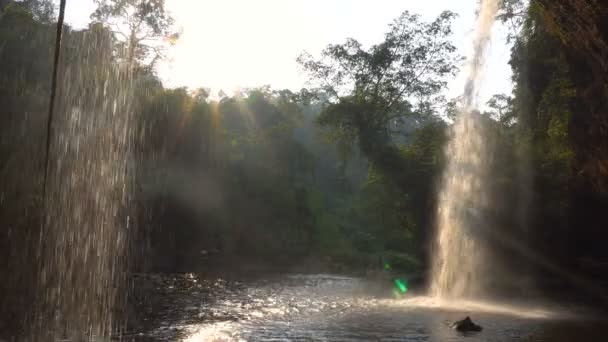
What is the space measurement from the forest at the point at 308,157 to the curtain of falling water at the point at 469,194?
96cm

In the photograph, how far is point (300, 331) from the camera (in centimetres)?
1148

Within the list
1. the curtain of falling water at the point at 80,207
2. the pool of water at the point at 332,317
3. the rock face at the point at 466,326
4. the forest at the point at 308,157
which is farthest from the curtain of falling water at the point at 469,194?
the curtain of falling water at the point at 80,207

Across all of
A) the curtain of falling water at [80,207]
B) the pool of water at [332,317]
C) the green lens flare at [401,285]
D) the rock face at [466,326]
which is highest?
the curtain of falling water at [80,207]

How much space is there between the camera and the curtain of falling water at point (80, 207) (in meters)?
10.6

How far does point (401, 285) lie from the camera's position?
24.8m

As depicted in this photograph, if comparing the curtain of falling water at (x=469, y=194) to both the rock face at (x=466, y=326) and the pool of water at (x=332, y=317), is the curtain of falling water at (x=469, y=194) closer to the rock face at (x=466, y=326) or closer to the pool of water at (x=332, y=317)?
the pool of water at (x=332, y=317)

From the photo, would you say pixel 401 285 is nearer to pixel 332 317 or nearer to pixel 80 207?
pixel 332 317

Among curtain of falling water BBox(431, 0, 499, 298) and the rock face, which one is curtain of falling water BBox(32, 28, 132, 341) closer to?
the rock face

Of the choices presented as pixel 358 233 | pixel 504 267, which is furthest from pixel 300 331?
pixel 358 233

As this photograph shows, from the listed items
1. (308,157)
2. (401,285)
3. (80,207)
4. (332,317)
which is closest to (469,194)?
(401,285)

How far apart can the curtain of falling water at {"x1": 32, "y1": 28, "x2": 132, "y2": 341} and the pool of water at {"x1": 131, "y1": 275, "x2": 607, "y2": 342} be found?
1448 millimetres

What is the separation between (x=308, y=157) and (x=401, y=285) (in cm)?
2884

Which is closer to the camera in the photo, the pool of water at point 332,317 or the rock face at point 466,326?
the pool of water at point 332,317

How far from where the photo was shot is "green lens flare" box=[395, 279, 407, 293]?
73.2ft
